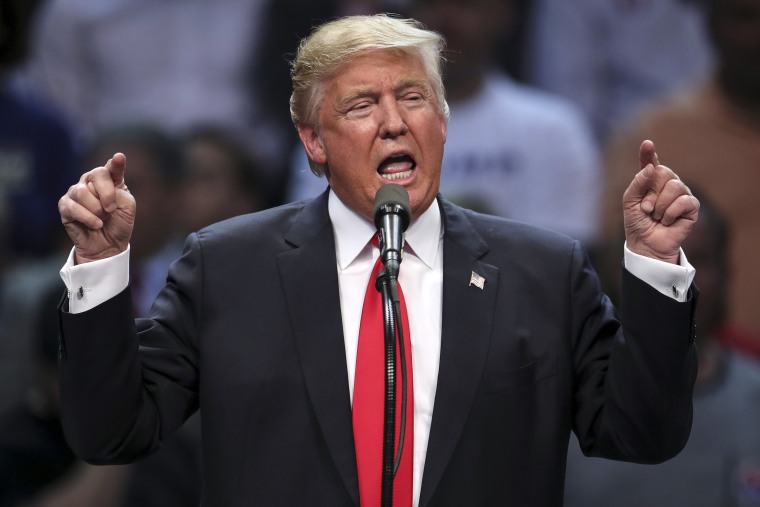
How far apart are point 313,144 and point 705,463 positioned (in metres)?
2.56

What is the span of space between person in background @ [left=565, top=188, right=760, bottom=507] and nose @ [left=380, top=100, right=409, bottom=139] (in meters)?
2.42

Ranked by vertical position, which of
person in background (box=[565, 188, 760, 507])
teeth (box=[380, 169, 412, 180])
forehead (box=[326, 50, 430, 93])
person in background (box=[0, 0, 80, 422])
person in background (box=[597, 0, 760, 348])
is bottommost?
person in background (box=[565, 188, 760, 507])

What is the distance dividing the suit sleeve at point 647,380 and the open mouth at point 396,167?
472 mm

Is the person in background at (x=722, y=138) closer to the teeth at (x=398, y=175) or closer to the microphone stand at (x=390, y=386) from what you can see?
the teeth at (x=398, y=175)

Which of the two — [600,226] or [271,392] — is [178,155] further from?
[271,392]

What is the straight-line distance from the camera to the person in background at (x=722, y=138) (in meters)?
4.59

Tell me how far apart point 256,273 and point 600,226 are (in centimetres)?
267

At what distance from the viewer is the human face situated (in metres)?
2.21

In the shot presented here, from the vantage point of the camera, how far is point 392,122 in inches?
87.0

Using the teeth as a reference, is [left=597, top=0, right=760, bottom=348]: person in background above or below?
below

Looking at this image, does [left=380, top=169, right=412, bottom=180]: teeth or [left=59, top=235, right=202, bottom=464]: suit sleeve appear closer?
[left=59, top=235, right=202, bottom=464]: suit sleeve

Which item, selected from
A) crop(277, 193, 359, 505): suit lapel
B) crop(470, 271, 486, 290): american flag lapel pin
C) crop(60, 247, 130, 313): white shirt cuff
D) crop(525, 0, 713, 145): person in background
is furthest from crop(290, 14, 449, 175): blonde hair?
crop(525, 0, 713, 145): person in background

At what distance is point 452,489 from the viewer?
6.63 ft

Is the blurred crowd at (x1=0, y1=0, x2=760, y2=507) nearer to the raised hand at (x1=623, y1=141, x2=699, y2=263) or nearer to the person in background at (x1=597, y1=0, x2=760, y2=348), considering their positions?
the person in background at (x1=597, y1=0, x2=760, y2=348)
